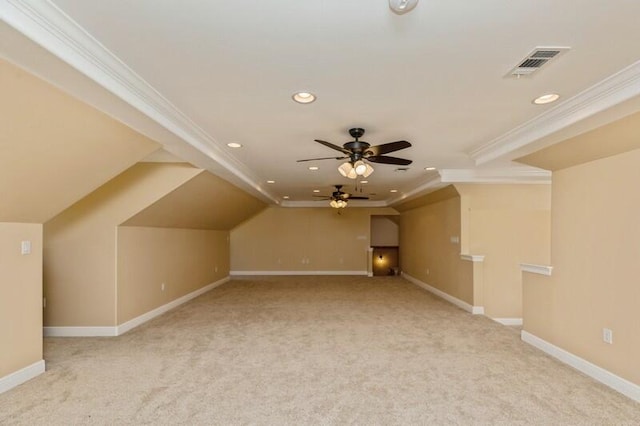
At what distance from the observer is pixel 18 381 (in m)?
3.21

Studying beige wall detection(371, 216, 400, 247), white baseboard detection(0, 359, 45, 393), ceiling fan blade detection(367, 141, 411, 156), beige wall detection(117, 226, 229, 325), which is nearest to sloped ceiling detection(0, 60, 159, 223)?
white baseboard detection(0, 359, 45, 393)

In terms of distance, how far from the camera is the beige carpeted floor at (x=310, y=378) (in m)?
2.71

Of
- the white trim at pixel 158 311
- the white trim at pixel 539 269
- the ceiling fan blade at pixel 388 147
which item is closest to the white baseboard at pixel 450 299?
the white trim at pixel 539 269

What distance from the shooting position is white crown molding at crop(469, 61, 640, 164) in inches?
97.9

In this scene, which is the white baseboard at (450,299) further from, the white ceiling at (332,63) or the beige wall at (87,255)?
the beige wall at (87,255)

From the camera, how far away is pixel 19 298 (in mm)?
3312

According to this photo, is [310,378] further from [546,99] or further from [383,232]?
[383,232]

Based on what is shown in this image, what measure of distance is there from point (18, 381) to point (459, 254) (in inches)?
256

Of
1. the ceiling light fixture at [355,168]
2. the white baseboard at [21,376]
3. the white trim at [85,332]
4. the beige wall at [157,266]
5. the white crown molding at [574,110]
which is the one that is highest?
the white crown molding at [574,110]

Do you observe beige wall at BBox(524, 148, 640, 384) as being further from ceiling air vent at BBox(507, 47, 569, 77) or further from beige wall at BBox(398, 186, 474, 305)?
beige wall at BBox(398, 186, 474, 305)

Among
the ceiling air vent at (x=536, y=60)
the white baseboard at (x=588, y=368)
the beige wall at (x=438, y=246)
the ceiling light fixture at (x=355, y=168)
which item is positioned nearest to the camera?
the ceiling air vent at (x=536, y=60)

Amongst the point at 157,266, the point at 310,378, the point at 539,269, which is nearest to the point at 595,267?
the point at 539,269

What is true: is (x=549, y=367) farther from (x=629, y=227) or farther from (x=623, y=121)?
(x=623, y=121)

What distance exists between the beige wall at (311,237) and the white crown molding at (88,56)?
328 inches
